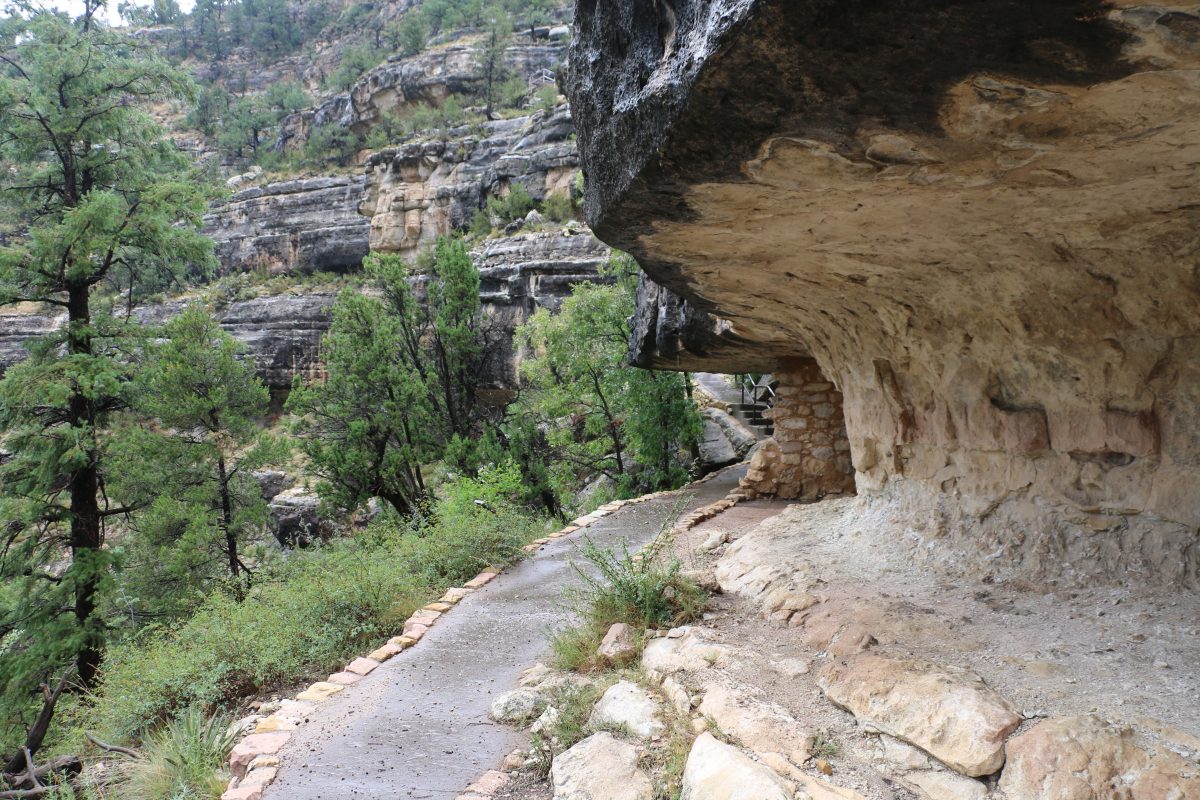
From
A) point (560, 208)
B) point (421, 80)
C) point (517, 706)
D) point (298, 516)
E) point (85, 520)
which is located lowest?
point (298, 516)

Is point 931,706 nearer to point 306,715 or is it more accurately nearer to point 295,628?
point 306,715

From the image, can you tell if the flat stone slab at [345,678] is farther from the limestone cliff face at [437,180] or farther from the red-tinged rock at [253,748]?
the limestone cliff face at [437,180]

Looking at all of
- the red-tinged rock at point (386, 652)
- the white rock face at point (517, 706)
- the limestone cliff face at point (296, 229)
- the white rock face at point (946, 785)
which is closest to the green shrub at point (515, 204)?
the limestone cliff face at point (296, 229)

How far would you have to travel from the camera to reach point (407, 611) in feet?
19.3

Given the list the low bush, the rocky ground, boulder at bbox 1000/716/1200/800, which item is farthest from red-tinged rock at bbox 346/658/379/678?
boulder at bbox 1000/716/1200/800

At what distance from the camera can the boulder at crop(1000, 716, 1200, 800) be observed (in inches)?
74.0

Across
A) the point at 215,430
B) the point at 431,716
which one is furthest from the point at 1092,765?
the point at 215,430

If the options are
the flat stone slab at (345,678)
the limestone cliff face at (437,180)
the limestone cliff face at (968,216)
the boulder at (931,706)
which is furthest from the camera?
the limestone cliff face at (437,180)

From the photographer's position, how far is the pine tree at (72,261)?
827 centimetres

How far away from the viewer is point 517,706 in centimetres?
371

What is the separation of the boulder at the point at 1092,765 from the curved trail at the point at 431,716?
86.9 inches

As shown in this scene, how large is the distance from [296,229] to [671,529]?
101 feet

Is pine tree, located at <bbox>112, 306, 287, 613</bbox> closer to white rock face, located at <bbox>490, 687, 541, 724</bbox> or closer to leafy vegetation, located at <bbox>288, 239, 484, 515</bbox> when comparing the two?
leafy vegetation, located at <bbox>288, 239, 484, 515</bbox>

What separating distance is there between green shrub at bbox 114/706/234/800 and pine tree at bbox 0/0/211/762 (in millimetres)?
5432
